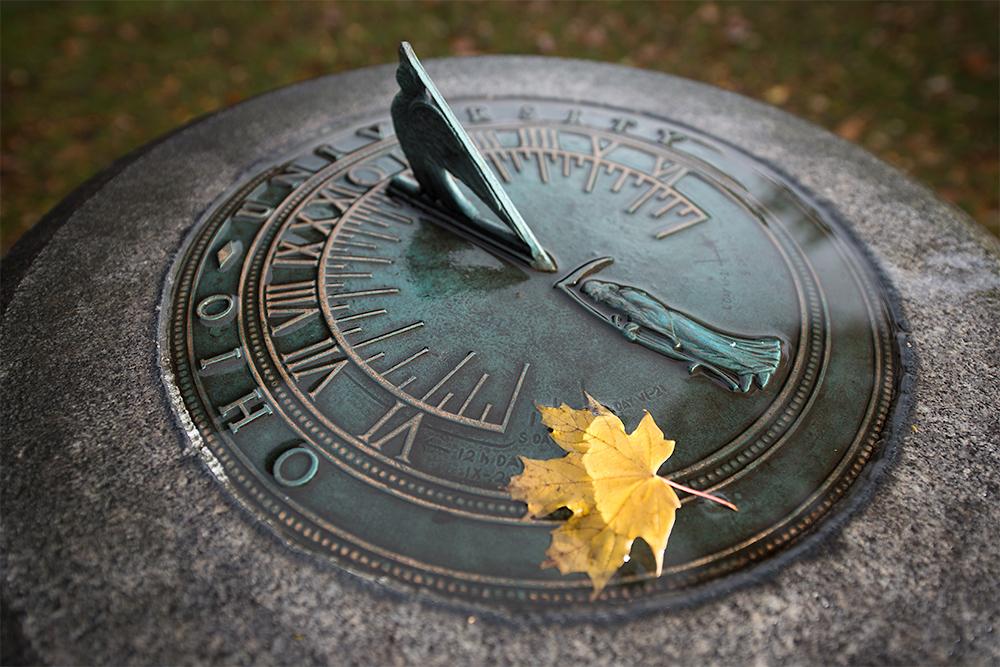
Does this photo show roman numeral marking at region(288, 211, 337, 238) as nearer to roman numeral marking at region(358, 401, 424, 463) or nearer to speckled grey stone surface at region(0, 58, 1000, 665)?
speckled grey stone surface at region(0, 58, 1000, 665)

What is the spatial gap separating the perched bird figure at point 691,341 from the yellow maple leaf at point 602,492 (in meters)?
0.28

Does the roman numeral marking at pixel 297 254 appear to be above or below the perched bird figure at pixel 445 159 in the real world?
below

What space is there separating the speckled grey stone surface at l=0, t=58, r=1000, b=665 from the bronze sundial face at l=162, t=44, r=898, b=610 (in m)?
0.07

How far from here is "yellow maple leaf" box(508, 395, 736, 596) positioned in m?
1.68

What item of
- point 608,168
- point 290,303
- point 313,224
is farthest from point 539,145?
point 290,303

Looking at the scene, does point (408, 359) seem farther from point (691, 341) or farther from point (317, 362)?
point (691, 341)

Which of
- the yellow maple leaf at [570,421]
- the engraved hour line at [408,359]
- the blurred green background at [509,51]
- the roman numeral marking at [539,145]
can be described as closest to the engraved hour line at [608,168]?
the roman numeral marking at [539,145]

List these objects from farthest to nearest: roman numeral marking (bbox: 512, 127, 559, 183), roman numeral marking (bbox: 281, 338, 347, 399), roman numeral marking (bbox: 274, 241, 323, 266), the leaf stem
→ roman numeral marking (bbox: 512, 127, 559, 183) → roman numeral marking (bbox: 274, 241, 323, 266) → roman numeral marking (bbox: 281, 338, 347, 399) → the leaf stem

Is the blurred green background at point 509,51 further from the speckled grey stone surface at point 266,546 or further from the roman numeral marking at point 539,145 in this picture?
the roman numeral marking at point 539,145

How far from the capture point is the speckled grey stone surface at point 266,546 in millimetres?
1573

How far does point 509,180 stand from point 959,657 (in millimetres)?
1818

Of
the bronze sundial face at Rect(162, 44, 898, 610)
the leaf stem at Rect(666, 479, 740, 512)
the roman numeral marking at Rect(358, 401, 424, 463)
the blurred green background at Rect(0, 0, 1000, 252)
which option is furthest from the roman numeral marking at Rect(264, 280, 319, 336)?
the blurred green background at Rect(0, 0, 1000, 252)

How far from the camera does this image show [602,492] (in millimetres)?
1736

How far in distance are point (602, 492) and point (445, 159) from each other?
109 centimetres
